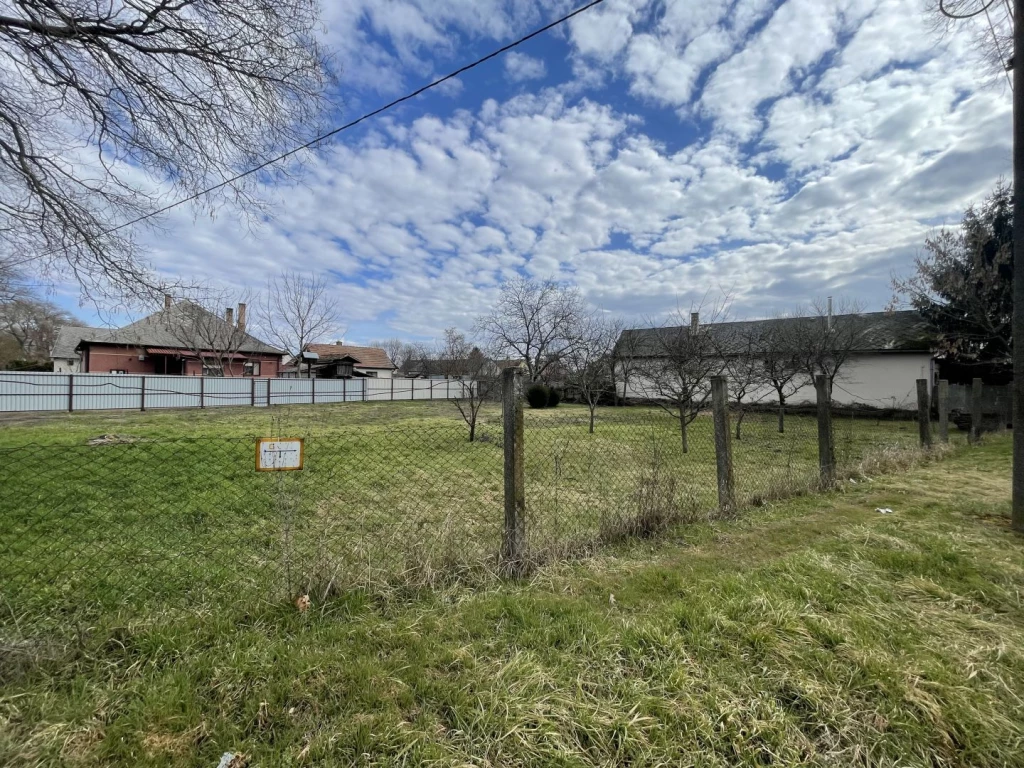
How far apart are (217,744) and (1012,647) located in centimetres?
343

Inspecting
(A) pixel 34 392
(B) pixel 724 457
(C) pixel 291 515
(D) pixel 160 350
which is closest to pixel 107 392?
(A) pixel 34 392

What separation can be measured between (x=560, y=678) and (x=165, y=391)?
2013 centimetres

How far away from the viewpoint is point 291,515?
11.0 ft

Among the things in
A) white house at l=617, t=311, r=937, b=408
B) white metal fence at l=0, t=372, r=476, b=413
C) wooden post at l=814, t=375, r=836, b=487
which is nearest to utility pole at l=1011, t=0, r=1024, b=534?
wooden post at l=814, t=375, r=836, b=487

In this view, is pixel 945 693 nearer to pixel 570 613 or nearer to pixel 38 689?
pixel 570 613

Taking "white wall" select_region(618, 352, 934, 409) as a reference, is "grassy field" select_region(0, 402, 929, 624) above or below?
below

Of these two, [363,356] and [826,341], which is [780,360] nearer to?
[826,341]

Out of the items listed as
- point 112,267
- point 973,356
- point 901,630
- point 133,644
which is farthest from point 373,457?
point 973,356

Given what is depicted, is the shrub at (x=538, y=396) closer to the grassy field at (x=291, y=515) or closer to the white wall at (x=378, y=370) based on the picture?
the grassy field at (x=291, y=515)

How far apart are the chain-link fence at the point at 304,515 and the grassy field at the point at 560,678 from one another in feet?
1.05

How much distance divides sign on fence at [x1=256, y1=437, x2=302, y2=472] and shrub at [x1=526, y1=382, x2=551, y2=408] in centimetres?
2100

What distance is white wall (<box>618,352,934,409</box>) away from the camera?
20.4m

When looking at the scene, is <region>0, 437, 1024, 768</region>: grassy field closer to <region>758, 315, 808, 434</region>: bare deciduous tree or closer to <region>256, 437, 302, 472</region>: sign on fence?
<region>256, 437, 302, 472</region>: sign on fence

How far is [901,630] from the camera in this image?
227 centimetres
